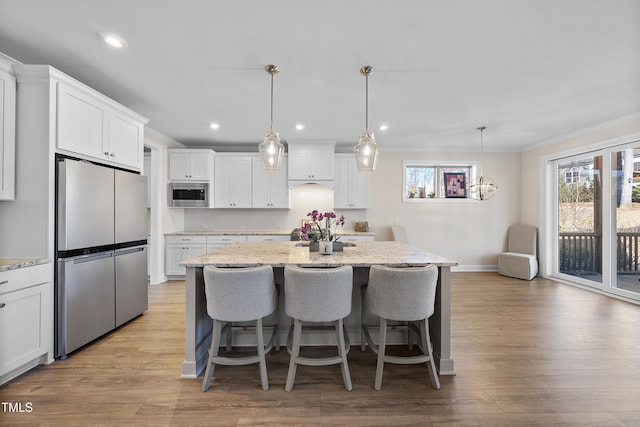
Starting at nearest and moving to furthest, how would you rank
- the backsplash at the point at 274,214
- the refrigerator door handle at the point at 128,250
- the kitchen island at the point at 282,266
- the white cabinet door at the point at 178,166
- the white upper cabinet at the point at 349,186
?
the kitchen island at the point at 282,266 < the refrigerator door handle at the point at 128,250 < the white cabinet door at the point at 178,166 < the white upper cabinet at the point at 349,186 < the backsplash at the point at 274,214

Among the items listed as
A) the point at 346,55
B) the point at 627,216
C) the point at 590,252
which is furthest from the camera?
the point at 590,252

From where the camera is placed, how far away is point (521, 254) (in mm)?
5324

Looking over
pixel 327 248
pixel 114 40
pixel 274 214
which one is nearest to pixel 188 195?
pixel 274 214

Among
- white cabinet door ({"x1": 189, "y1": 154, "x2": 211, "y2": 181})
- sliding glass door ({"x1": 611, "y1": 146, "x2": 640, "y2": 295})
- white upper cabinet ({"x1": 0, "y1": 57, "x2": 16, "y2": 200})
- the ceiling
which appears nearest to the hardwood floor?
white upper cabinet ({"x1": 0, "y1": 57, "x2": 16, "y2": 200})

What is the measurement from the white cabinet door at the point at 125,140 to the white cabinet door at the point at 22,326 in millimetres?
1393

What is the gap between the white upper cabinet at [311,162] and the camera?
5.24 metres

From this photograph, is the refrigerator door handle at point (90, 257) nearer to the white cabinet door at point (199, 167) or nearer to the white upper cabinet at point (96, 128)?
the white upper cabinet at point (96, 128)

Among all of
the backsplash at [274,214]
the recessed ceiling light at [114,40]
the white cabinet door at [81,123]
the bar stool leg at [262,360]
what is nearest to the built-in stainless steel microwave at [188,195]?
the backsplash at [274,214]

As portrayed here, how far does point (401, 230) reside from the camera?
18.2 feet

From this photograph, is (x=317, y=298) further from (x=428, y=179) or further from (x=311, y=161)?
(x=428, y=179)

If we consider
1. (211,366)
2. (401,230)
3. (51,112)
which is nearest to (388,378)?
(211,366)

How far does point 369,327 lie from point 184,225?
4.36 metres

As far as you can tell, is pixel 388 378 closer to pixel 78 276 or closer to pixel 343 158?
pixel 78 276

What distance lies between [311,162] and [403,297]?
12.2 ft
